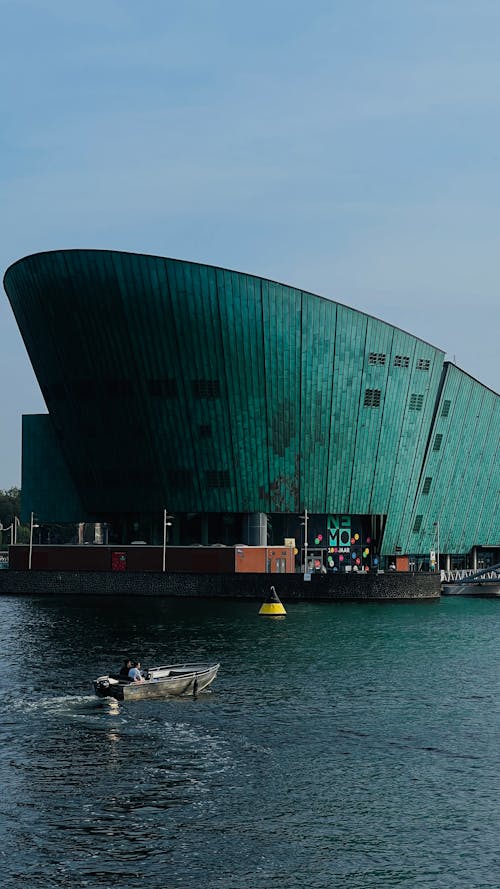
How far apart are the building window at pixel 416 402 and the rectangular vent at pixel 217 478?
19886 millimetres

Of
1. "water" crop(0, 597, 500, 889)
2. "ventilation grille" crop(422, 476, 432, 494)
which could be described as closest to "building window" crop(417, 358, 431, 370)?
"ventilation grille" crop(422, 476, 432, 494)

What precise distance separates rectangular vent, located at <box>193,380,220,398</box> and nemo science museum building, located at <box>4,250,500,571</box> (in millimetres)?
133

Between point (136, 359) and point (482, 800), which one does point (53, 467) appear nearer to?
point (136, 359)

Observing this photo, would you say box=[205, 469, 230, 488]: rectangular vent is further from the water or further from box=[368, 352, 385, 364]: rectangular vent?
the water

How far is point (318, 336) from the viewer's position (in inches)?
4099

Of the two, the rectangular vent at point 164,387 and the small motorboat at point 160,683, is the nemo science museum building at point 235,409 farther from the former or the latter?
the small motorboat at point 160,683

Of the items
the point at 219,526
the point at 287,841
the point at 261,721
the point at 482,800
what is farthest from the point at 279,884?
the point at 219,526

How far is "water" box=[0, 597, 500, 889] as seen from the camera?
2736 cm

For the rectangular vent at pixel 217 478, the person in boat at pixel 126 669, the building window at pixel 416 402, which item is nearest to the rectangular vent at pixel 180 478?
the rectangular vent at pixel 217 478

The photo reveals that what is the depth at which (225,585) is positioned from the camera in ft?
331

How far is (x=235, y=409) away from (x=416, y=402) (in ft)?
63.7

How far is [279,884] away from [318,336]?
80.8 meters

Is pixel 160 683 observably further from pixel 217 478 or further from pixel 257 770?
pixel 217 478

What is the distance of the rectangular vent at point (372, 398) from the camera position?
107 metres
